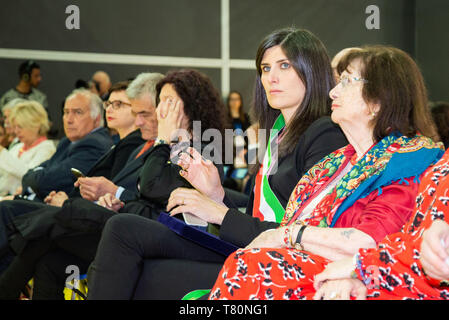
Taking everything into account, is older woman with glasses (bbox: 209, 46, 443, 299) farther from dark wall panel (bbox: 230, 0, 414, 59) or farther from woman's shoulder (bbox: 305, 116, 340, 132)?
dark wall panel (bbox: 230, 0, 414, 59)

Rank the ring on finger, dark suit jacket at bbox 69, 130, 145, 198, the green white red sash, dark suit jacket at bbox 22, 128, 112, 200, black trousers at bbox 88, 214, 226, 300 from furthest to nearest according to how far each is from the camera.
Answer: dark suit jacket at bbox 22, 128, 112, 200, dark suit jacket at bbox 69, 130, 145, 198, the green white red sash, black trousers at bbox 88, 214, 226, 300, the ring on finger

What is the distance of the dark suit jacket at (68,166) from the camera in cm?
362

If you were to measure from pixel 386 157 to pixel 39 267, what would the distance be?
2.01 m

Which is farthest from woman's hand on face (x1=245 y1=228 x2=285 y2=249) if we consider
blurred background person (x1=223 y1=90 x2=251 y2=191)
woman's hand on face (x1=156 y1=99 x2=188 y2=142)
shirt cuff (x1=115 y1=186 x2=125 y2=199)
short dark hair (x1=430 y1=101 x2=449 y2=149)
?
blurred background person (x1=223 y1=90 x2=251 y2=191)

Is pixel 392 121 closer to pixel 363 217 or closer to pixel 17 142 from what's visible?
pixel 363 217

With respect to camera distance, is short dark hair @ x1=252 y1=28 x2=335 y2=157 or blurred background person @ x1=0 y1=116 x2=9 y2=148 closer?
short dark hair @ x1=252 y1=28 x2=335 y2=157

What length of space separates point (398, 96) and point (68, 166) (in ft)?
8.14

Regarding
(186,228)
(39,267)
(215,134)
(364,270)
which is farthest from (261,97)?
(39,267)

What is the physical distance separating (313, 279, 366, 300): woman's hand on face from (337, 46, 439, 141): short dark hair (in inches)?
20.9

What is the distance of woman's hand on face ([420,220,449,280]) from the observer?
1152 millimetres

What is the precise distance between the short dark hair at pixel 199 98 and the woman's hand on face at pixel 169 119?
47mm

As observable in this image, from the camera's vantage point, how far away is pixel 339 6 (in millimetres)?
8023

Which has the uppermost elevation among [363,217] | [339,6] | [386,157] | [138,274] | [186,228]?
[339,6]

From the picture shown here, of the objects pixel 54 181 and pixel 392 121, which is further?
Result: pixel 54 181
